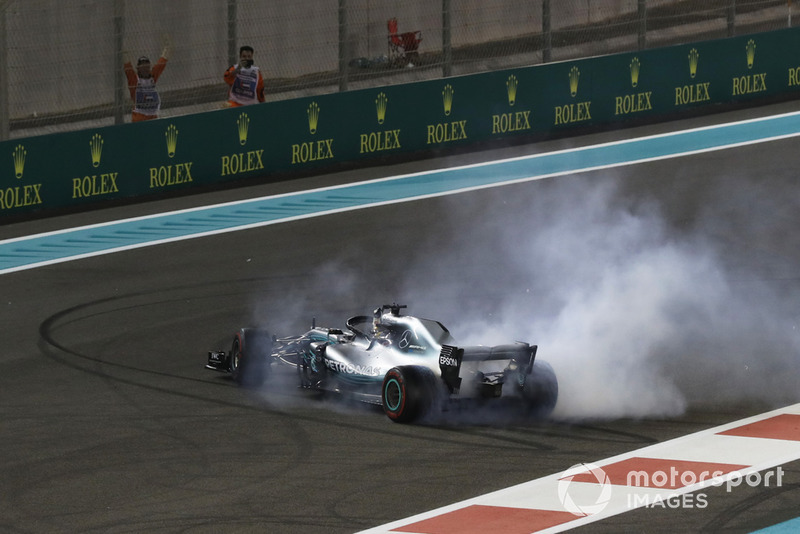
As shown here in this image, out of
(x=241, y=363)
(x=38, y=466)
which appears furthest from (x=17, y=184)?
(x=38, y=466)

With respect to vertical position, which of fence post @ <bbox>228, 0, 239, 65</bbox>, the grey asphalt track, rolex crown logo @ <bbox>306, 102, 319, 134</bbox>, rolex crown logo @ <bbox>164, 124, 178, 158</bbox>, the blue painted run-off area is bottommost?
the grey asphalt track

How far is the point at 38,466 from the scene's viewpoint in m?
10.5

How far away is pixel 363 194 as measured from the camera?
20969 mm

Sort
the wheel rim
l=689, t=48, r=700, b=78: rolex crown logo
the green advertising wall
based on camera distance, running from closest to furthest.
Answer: the wheel rim, the green advertising wall, l=689, t=48, r=700, b=78: rolex crown logo

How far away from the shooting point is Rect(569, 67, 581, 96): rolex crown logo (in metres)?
25.0

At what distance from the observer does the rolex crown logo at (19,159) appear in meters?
19.4

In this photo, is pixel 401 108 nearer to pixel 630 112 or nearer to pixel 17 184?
pixel 630 112

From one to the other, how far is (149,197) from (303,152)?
2.71m

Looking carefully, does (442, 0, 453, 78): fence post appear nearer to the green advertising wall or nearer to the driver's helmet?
the green advertising wall

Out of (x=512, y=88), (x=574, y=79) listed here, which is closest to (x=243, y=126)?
(x=512, y=88)

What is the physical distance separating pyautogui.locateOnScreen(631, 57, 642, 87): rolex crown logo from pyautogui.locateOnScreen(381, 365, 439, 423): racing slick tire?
1568 centimetres

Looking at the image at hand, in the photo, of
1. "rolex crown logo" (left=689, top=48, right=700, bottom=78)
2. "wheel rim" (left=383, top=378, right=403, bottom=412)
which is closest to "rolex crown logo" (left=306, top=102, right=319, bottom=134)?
"rolex crown logo" (left=689, top=48, right=700, bottom=78)

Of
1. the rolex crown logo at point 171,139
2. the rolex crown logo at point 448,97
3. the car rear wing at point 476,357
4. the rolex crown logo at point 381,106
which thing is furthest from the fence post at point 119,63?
the car rear wing at point 476,357

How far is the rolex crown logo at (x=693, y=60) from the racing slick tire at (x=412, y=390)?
16.7 metres
